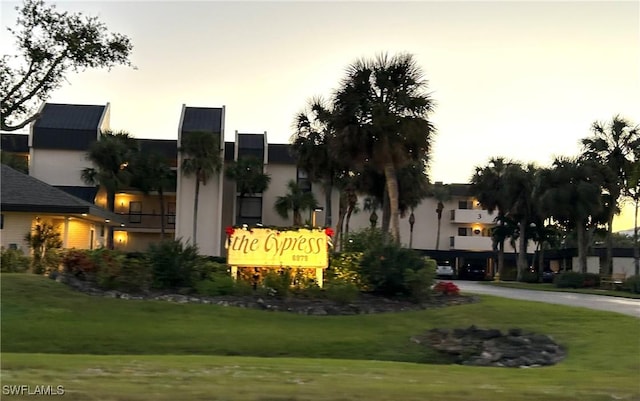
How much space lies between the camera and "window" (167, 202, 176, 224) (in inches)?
2235

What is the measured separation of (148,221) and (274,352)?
145 ft

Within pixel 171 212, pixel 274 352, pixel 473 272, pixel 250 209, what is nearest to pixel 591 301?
pixel 274 352

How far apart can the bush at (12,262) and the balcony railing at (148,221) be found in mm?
32114

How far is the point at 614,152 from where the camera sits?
46.8 m

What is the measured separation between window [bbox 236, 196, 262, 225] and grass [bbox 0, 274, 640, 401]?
1475 inches

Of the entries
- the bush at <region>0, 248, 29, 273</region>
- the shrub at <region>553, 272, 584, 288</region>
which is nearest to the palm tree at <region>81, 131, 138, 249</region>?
the bush at <region>0, 248, 29, 273</region>

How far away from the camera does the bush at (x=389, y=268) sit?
2098 cm

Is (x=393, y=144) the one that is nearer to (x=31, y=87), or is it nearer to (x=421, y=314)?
(x=421, y=314)

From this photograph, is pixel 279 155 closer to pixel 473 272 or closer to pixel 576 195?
pixel 473 272

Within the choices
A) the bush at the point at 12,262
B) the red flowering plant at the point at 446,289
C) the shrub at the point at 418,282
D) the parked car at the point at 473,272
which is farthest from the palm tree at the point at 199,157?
the shrub at the point at 418,282

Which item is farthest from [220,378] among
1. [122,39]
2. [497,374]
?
[122,39]

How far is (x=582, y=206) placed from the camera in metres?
45.7

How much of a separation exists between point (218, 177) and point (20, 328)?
39.8 meters

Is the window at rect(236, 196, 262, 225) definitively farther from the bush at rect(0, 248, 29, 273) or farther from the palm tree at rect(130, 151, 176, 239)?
the bush at rect(0, 248, 29, 273)
